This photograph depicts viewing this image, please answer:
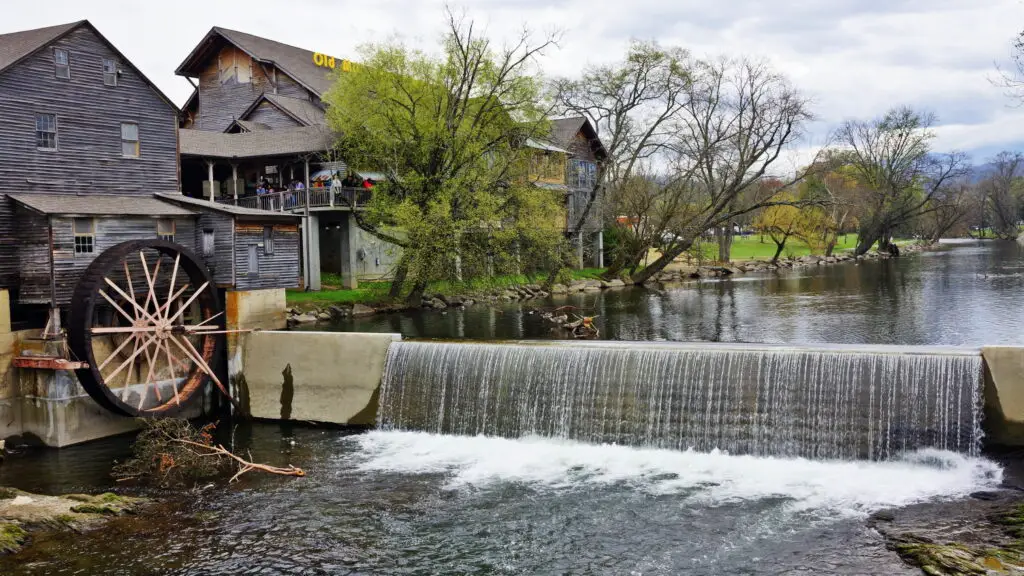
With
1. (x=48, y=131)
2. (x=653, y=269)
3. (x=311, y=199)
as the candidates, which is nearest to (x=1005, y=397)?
(x=48, y=131)

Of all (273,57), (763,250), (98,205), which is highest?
(273,57)

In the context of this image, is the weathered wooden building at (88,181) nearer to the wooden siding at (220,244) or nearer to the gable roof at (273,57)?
→ the wooden siding at (220,244)

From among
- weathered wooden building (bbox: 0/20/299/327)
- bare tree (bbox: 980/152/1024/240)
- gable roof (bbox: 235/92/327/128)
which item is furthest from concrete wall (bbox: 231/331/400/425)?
bare tree (bbox: 980/152/1024/240)

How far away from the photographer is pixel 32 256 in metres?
18.8

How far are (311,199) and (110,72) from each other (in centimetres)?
1518

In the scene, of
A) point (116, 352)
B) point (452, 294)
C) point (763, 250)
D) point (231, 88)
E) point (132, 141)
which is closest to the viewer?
point (116, 352)

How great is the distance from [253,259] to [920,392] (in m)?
16.4

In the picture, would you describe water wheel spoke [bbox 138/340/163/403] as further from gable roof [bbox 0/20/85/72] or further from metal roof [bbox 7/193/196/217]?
gable roof [bbox 0/20/85/72]

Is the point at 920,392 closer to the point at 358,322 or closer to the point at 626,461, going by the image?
the point at 626,461

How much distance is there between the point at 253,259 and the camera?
22.5 meters

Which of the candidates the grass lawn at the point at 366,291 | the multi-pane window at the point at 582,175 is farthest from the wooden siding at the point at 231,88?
the multi-pane window at the point at 582,175

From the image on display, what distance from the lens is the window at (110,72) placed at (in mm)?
21141

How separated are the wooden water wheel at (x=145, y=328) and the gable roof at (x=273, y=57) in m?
22.3

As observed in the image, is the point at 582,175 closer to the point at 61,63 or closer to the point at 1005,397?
the point at 61,63
